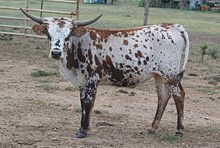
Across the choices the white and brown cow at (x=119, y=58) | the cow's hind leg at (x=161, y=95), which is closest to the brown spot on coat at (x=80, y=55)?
the white and brown cow at (x=119, y=58)

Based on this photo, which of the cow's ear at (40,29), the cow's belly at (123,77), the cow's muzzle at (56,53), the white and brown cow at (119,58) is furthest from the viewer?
the cow's belly at (123,77)

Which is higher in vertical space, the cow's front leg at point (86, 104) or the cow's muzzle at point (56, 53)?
the cow's muzzle at point (56, 53)

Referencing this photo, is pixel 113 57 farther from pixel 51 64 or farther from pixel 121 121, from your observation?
pixel 51 64

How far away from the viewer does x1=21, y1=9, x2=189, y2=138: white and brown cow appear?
7.61 metres

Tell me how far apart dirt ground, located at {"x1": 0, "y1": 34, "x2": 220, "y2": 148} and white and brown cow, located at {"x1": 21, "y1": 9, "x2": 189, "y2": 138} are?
0.35m

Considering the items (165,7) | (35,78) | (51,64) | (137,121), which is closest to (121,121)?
(137,121)

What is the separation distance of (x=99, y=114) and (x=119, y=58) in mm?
1532

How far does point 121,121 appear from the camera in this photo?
8.57 m

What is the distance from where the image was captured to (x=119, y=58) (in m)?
7.71

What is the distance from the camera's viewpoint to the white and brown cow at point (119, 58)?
7609 mm

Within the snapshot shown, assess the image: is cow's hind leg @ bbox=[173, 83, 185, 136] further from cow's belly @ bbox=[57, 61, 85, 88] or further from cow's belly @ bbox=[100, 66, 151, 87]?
cow's belly @ bbox=[57, 61, 85, 88]

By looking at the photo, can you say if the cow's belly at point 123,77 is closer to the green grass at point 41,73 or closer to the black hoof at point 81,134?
the black hoof at point 81,134

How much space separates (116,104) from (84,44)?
2.30 m

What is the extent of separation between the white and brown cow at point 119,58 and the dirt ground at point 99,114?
0.35 meters
